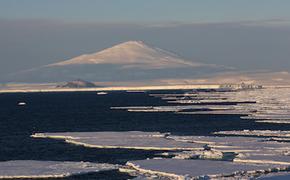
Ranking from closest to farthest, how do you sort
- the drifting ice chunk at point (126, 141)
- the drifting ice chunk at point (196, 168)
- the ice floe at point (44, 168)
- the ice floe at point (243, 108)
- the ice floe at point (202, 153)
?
1. the drifting ice chunk at point (196, 168)
2. the ice floe at point (44, 168)
3. the ice floe at point (202, 153)
4. the drifting ice chunk at point (126, 141)
5. the ice floe at point (243, 108)

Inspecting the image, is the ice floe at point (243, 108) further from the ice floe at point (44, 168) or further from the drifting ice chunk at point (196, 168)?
the ice floe at point (44, 168)

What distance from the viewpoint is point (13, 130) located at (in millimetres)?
56906

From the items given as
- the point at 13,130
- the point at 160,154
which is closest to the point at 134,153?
the point at 160,154

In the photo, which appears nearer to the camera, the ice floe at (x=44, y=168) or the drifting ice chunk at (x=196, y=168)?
the drifting ice chunk at (x=196, y=168)

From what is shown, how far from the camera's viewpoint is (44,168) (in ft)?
98.4

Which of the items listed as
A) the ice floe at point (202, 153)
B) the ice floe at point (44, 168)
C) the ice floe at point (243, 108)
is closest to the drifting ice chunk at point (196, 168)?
the ice floe at point (202, 153)

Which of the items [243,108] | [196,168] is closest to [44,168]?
[196,168]

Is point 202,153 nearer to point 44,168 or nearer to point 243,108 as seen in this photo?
point 44,168

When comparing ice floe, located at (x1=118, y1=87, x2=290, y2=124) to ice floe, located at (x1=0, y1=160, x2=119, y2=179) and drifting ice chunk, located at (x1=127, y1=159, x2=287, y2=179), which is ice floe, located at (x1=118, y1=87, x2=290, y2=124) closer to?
drifting ice chunk, located at (x1=127, y1=159, x2=287, y2=179)

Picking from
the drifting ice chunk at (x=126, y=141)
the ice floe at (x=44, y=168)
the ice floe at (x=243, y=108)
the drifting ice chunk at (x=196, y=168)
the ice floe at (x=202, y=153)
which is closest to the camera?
the drifting ice chunk at (x=196, y=168)

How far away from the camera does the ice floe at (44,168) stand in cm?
2823

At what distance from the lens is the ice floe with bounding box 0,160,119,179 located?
2823 centimetres

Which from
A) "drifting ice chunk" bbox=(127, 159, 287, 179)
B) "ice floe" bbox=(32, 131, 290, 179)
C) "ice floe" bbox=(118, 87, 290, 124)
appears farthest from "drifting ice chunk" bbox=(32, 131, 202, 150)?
"ice floe" bbox=(118, 87, 290, 124)

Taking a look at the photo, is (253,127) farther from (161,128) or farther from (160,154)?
(160,154)
